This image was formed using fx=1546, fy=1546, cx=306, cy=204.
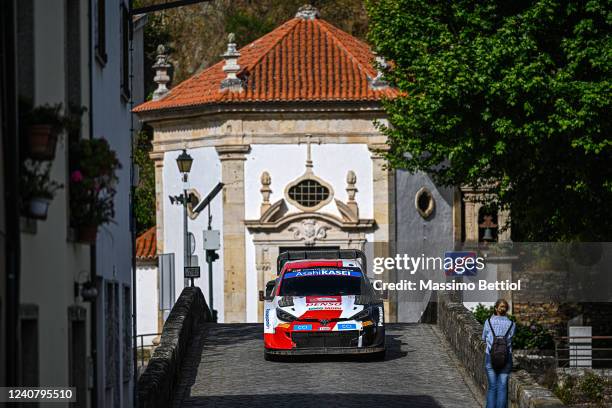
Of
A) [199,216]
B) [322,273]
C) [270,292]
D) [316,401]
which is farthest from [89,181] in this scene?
[199,216]

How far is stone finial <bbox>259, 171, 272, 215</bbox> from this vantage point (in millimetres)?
48469

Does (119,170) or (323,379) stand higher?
(119,170)

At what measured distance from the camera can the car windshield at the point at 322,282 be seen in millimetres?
27275

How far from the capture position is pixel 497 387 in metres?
21.4

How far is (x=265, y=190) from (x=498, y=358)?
27.5 meters

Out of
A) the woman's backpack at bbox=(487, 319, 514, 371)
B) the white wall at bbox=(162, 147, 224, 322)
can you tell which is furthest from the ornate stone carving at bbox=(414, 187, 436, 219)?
the woman's backpack at bbox=(487, 319, 514, 371)

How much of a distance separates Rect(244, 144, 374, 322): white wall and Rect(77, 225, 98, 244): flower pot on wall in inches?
1313

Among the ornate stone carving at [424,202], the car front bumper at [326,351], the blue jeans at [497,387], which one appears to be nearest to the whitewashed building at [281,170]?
the ornate stone carving at [424,202]

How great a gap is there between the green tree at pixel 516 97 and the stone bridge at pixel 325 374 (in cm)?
566

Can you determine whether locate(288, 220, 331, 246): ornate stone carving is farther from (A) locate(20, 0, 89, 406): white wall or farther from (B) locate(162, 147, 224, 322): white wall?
(A) locate(20, 0, 89, 406): white wall

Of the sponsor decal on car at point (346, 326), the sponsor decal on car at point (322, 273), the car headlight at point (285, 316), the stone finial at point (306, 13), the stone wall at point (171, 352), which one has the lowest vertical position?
the stone wall at point (171, 352)

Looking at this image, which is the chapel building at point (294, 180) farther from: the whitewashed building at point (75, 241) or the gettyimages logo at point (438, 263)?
the whitewashed building at point (75, 241)

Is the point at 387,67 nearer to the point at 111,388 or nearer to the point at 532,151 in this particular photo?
the point at 532,151

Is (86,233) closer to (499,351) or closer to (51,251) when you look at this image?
(51,251)
